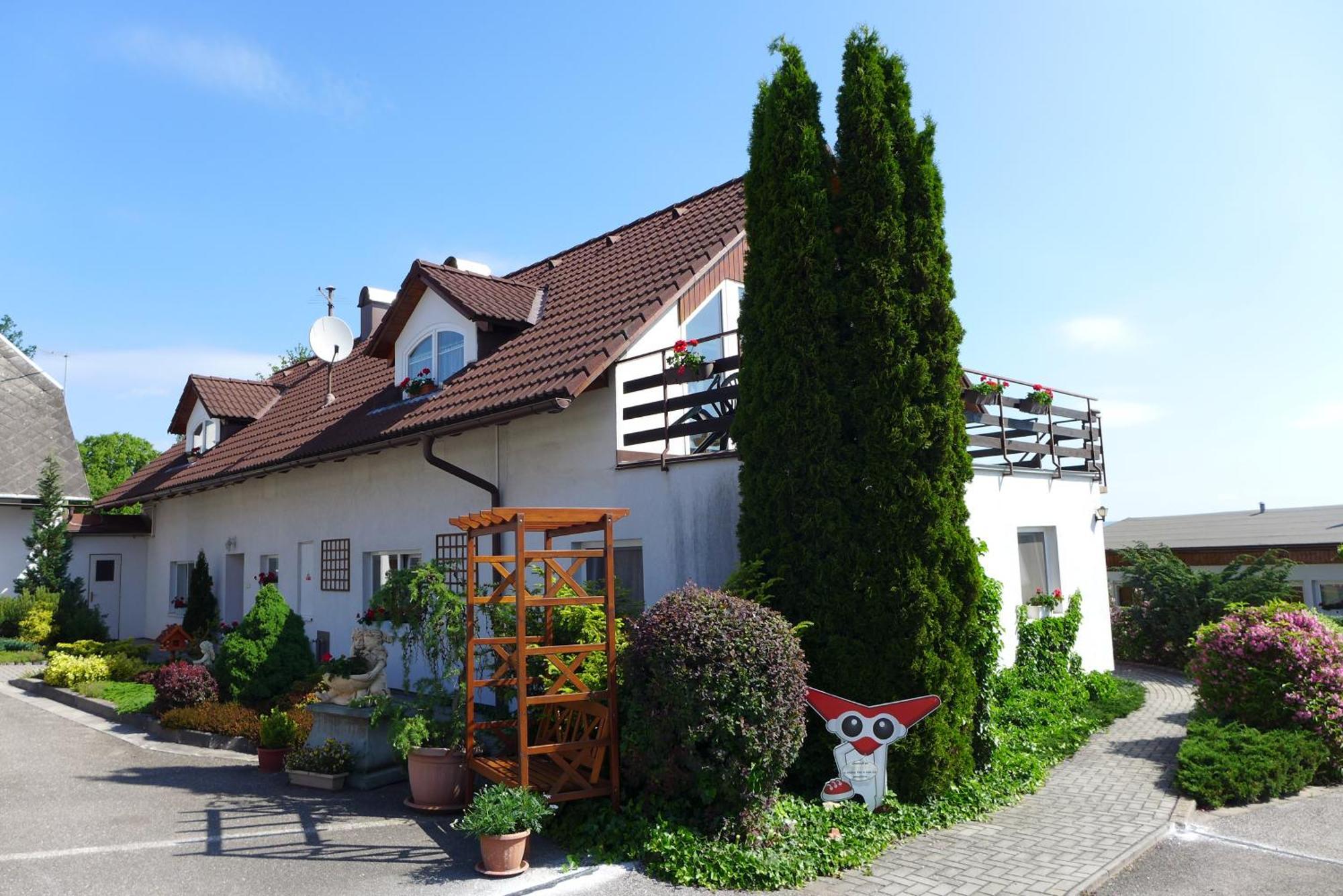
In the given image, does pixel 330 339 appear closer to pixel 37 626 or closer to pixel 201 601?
pixel 201 601

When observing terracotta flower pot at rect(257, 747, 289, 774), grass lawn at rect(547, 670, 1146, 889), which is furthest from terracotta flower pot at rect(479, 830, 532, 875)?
terracotta flower pot at rect(257, 747, 289, 774)

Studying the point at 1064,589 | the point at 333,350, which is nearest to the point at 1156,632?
the point at 1064,589

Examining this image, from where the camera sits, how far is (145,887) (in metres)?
6.11

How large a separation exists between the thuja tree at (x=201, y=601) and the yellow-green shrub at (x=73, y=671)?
2.66 meters

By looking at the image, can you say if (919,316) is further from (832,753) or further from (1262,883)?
(1262,883)

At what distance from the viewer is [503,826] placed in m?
6.24

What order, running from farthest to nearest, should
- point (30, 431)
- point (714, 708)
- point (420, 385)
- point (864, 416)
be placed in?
1. point (30, 431)
2. point (420, 385)
3. point (864, 416)
4. point (714, 708)

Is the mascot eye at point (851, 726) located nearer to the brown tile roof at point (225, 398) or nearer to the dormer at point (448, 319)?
the dormer at point (448, 319)

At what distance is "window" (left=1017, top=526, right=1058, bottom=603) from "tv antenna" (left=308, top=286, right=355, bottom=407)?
40.6 ft

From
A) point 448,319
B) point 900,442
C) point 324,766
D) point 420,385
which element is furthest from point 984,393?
point 324,766

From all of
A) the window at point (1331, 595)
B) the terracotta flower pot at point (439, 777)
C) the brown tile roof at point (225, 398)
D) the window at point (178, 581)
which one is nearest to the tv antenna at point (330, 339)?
the brown tile roof at point (225, 398)

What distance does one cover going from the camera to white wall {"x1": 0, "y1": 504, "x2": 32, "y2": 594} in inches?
904

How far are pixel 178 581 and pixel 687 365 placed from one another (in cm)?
1771

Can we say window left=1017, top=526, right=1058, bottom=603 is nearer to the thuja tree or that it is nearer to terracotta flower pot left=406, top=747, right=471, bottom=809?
terracotta flower pot left=406, top=747, right=471, bottom=809
